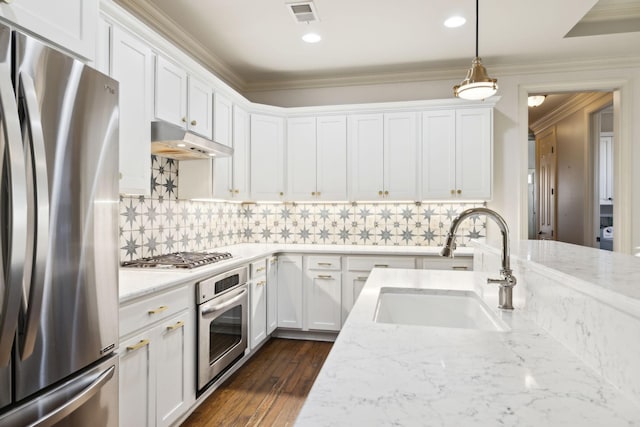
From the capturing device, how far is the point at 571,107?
17.6ft

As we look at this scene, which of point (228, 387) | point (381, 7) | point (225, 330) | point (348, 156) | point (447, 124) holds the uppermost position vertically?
point (381, 7)

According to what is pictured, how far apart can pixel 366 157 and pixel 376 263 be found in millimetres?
1069

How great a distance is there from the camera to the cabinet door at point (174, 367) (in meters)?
1.95

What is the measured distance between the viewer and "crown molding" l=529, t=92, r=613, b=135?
4.66 meters

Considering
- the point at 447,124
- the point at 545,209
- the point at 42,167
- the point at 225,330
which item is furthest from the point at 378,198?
the point at 545,209

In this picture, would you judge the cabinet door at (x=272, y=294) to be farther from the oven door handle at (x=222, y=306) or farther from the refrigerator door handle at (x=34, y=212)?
the refrigerator door handle at (x=34, y=212)

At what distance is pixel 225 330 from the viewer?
8.68ft

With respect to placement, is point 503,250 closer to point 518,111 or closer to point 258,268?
point 258,268

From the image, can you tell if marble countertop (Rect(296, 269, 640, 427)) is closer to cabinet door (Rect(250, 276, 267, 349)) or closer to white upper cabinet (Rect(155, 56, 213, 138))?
white upper cabinet (Rect(155, 56, 213, 138))

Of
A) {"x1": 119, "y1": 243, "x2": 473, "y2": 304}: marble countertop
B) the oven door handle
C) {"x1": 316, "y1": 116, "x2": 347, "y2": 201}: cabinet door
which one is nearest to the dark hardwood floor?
the oven door handle

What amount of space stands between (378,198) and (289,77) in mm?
1683

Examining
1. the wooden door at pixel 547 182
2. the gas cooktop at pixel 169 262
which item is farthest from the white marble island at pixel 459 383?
the wooden door at pixel 547 182

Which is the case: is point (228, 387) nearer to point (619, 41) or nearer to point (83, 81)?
point (83, 81)

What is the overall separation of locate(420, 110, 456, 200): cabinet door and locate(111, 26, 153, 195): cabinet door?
2501mm
